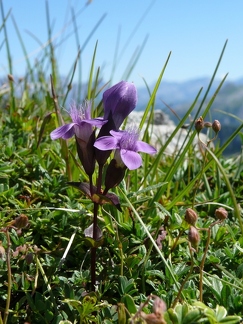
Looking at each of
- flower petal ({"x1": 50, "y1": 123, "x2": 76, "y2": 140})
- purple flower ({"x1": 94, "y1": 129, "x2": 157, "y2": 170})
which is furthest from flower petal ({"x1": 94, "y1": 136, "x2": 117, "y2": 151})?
flower petal ({"x1": 50, "y1": 123, "x2": 76, "y2": 140})

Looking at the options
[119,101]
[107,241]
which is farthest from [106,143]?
[107,241]

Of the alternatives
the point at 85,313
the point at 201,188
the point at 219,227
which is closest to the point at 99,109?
the point at 201,188

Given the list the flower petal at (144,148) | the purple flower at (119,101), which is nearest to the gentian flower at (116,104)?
the purple flower at (119,101)

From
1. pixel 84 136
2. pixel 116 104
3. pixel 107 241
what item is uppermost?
pixel 116 104

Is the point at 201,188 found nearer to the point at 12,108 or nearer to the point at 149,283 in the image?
the point at 149,283

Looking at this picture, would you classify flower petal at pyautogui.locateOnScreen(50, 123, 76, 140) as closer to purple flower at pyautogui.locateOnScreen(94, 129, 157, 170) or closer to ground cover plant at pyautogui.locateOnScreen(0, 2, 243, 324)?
ground cover plant at pyautogui.locateOnScreen(0, 2, 243, 324)

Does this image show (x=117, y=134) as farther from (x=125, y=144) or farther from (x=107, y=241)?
(x=107, y=241)
